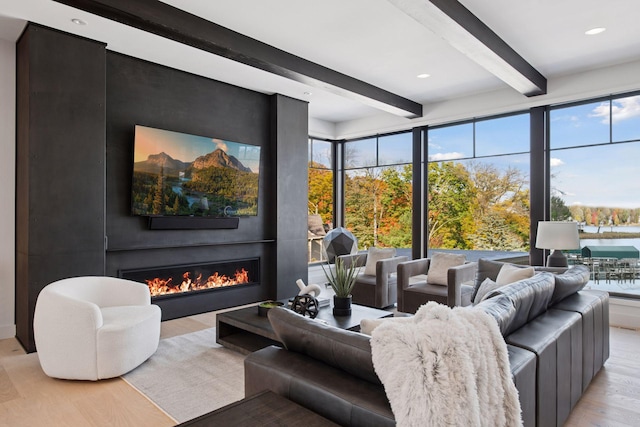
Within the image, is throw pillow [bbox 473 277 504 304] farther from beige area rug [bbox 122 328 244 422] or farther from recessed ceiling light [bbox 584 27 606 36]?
recessed ceiling light [bbox 584 27 606 36]

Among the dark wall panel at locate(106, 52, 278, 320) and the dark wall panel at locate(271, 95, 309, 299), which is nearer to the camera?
the dark wall panel at locate(106, 52, 278, 320)

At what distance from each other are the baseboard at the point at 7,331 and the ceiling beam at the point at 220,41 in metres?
3.13

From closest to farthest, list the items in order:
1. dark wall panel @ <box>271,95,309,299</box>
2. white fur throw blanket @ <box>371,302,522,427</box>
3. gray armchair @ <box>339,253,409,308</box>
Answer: white fur throw blanket @ <box>371,302,522,427</box> → gray armchair @ <box>339,253,409,308</box> → dark wall panel @ <box>271,95,309,299</box>

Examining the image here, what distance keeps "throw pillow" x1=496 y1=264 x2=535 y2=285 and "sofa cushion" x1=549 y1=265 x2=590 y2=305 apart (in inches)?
11.9

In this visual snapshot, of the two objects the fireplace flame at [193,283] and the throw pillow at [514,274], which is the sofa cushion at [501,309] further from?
the fireplace flame at [193,283]

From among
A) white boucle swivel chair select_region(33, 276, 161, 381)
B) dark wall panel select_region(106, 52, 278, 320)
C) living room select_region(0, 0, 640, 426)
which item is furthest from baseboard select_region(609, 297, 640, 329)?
white boucle swivel chair select_region(33, 276, 161, 381)

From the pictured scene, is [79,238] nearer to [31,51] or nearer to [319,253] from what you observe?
[31,51]

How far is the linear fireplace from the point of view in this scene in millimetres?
4688

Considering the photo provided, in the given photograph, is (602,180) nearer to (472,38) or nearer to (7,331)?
(472,38)

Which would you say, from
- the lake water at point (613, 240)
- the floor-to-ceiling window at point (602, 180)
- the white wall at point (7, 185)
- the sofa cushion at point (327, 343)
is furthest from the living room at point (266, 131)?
the sofa cushion at point (327, 343)

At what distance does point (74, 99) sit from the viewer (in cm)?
385

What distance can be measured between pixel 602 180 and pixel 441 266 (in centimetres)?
227

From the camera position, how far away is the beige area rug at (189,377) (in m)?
2.70

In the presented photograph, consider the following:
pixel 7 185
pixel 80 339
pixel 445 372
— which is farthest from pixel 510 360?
pixel 7 185
